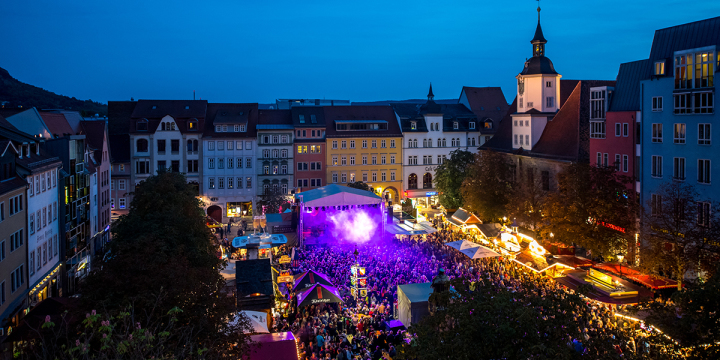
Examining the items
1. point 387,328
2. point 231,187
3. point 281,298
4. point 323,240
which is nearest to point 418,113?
point 231,187

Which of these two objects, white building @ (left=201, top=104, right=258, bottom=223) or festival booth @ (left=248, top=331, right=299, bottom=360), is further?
white building @ (left=201, top=104, right=258, bottom=223)

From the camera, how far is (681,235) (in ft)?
80.2

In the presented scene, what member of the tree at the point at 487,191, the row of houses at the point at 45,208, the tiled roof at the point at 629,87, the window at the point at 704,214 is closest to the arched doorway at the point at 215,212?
the row of houses at the point at 45,208

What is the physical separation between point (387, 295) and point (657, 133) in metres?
18.1

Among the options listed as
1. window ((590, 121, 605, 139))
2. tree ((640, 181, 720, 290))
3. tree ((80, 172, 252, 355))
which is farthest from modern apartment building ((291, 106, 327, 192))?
tree ((80, 172, 252, 355))

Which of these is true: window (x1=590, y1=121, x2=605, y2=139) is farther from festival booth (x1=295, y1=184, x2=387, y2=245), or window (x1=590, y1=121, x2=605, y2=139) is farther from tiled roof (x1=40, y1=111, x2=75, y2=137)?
tiled roof (x1=40, y1=111, x2=75, y2=137)

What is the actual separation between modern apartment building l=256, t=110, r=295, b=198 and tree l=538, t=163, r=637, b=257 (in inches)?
1252

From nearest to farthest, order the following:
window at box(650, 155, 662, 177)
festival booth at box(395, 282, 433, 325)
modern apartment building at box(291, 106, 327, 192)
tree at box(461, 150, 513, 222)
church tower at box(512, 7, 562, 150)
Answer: festival booth at box(395, 282, 433, 325), window at box(650, 155, 662, 177), tree at box(461, 150, 513, 222), church tower at box(512, 7, 562, 150), modern apartment building at box(291, 106, 327, 192)

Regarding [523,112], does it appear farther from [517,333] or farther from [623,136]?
[517,333]

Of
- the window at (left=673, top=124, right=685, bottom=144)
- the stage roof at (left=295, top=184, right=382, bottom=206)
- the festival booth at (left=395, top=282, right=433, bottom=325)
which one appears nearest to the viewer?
the festival booth at (left=395, top=282, right=433, bottom=325)

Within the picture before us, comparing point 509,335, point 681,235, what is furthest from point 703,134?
point 509,335

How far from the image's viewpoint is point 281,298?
26.1 m

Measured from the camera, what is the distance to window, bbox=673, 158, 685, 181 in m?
28.4

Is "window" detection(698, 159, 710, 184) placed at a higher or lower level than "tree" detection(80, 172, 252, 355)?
higher
